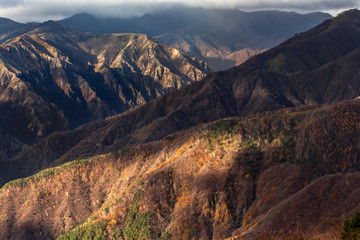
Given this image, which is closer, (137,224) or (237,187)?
(237,187)

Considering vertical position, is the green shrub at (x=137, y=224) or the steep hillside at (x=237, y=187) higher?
the steep hillside at (x=237, y=187)

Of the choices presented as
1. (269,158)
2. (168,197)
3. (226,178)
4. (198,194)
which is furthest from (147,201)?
(269,158)

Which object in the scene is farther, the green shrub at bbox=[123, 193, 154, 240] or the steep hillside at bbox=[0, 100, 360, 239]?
the green shrub at bbox=[123, 193, 154, 240]

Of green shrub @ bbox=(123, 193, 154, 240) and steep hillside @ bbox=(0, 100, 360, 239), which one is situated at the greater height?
steep hillside @ bbox=(0, 100, 360, 239)

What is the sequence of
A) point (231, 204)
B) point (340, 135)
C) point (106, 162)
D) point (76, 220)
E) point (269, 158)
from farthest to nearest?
point (106, 162) < point (76, 220) < point (340, 135) < point (269, 158) < point (231, 204)

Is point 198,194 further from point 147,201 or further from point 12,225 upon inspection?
point 12,225

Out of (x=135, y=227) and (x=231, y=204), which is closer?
(x=231, y=204)

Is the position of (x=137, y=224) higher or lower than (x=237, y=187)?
lower

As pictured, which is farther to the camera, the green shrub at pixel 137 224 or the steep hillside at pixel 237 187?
the green shrub at pixel 137 224
